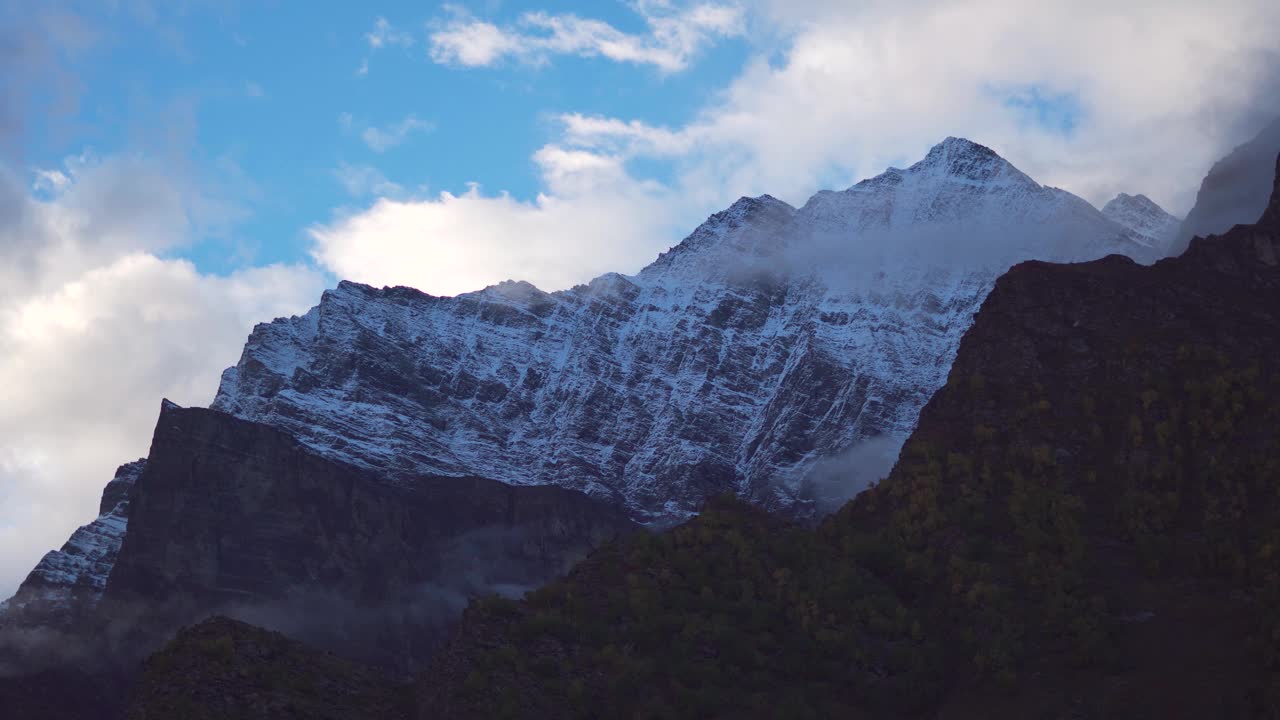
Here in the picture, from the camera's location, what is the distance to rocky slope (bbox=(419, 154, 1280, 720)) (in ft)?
202

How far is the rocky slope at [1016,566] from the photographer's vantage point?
6147 centimetres

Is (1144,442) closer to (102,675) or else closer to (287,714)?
(287,714)

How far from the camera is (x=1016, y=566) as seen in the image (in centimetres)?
6781

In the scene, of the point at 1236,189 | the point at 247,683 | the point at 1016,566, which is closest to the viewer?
the point at 247,683

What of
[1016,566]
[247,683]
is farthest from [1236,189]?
[247,683]

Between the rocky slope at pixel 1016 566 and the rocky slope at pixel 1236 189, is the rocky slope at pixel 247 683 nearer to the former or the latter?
the rocky slope at pixel 1016 566

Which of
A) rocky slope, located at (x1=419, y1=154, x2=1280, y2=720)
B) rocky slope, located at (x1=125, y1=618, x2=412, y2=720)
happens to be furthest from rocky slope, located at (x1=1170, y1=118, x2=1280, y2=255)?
rocky slope, located at (x1=125, y1=618, x2=412, y2=720)

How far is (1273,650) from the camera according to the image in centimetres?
5600

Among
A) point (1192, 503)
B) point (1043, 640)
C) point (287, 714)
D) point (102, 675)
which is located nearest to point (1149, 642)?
point (1043, 640)

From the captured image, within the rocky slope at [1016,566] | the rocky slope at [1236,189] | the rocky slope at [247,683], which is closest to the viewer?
the rocky slope at [247,683]

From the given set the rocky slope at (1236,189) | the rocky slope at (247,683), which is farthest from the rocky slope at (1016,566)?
the rocky slope at (1236,189)

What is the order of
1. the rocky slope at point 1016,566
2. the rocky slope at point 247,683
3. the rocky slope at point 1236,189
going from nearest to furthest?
the rocky slope at point 247,683
the rocky slope at point 1016,566
the rocky slope at point 1236,189

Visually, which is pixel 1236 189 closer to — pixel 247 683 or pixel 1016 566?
pixel 1016 566

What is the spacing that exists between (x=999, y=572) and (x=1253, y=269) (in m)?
24.3
